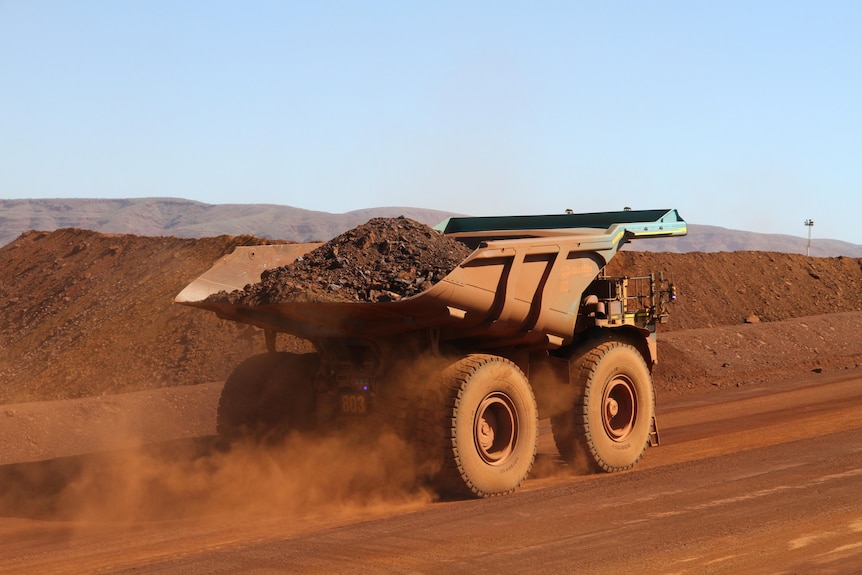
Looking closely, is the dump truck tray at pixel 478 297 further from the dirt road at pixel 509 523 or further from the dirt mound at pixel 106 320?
the dirt mound at pixel 106 320

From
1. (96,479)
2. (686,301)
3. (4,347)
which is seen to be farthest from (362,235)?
(686,301)

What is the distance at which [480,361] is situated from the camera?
9.69m

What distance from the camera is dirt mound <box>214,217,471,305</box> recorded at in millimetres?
9438

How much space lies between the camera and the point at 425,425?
9469mm

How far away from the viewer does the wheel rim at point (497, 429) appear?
32.3ft

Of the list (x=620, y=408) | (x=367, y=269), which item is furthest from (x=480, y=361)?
(x=620, y=408)

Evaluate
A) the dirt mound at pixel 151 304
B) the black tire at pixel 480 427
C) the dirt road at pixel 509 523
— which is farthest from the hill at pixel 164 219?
the black tire at pixel 480 427

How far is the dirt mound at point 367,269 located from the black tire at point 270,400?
106 centimetres

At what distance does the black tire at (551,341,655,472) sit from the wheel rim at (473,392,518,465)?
3.64 feet

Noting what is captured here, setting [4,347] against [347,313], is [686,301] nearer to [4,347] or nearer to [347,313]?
[4,347]

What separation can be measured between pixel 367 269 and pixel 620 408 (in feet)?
11.6

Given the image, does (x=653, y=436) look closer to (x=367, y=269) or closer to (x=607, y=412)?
(x=607, y=412)

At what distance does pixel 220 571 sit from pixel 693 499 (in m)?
4.11

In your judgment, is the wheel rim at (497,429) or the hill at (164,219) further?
the hill at (164,219)
